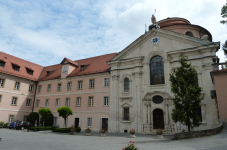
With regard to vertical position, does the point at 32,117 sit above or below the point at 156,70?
below

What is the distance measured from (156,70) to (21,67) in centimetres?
2752

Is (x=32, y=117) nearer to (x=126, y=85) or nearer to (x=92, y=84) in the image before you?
(x=92, y=84)

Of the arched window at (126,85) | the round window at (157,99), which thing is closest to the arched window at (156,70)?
the round window at (157,99)

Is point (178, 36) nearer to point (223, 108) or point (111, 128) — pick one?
point (223, 108)

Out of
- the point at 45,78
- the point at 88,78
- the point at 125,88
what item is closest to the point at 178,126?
the point at 125,88

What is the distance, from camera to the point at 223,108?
15062 millimetres

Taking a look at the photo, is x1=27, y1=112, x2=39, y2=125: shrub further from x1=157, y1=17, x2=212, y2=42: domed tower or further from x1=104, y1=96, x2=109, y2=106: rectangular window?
x1=157, y1=17, x2=212, y2=42: domed tower

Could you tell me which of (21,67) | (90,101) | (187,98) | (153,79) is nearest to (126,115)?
(153,79)

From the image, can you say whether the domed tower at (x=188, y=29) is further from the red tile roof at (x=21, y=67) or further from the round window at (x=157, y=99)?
the red tile roof at (x=21, y=67)

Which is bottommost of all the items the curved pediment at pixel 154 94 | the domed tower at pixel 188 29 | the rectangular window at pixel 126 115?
the rectangular window at pixel 126 115

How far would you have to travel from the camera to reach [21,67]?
36438 millimetres

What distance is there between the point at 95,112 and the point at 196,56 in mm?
16850

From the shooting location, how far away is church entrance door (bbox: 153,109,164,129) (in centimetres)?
2312

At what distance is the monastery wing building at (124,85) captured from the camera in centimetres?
2266
